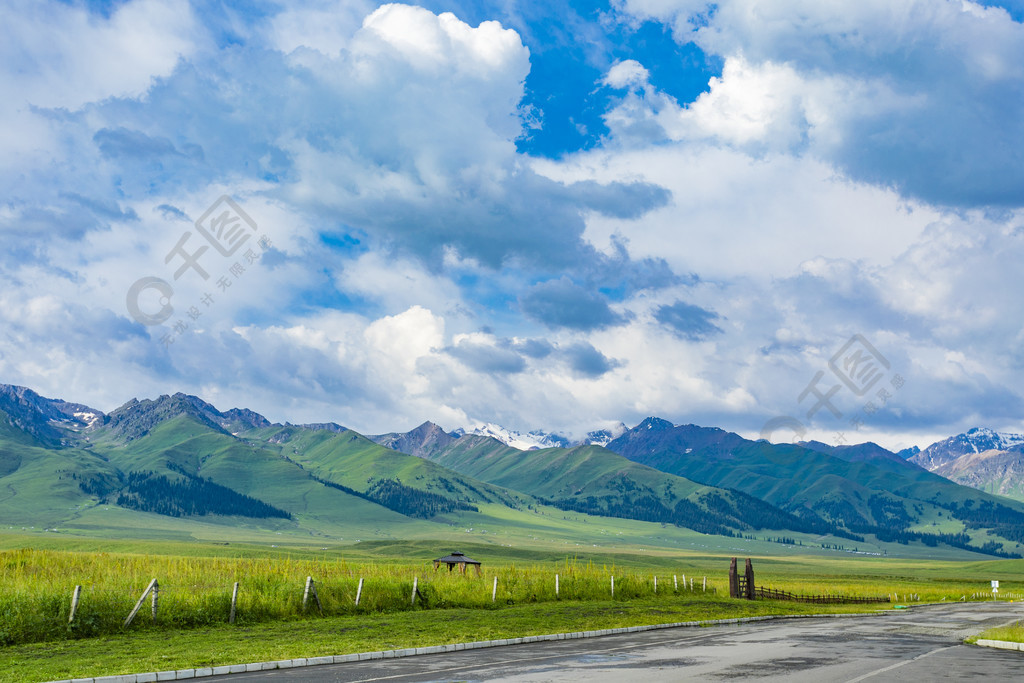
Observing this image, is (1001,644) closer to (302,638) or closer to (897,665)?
(897,665)

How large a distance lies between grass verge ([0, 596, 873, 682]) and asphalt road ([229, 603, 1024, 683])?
2.59 metres

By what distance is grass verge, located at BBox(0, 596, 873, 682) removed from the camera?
24.7 metres

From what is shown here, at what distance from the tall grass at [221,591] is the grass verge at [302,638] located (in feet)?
4.08

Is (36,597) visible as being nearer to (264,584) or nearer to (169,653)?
(169,653)

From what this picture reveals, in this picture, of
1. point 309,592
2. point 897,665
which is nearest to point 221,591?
point 309,592

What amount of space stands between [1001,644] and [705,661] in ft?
44.7

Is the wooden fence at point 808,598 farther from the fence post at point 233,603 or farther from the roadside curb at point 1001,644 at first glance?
the fence post at point 233,603

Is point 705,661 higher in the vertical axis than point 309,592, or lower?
lower

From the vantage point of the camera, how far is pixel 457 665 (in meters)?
25.7

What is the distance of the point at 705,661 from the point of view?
1044 inches

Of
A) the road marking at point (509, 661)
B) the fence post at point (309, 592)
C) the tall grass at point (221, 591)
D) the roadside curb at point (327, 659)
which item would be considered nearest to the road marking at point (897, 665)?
the road marking at point (509, 661)

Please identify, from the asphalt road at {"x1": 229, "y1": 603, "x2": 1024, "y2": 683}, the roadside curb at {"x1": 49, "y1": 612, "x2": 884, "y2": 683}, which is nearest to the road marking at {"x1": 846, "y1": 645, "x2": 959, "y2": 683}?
the asphalt road at {"x1": 229, "y1": 603, "x2": 1024, "y2": 683}

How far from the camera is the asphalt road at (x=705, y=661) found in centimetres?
2281

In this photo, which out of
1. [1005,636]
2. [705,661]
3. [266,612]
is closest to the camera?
[705,661]
